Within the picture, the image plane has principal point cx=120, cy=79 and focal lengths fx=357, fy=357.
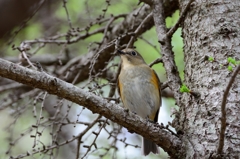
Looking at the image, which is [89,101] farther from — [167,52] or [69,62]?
[69,62]

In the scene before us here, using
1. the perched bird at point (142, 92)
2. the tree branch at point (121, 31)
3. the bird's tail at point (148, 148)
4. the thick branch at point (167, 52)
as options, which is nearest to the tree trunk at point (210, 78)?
the thick branch at point (167, 52)

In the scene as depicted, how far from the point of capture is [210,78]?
3.16 metres

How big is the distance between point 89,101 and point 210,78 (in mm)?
1141

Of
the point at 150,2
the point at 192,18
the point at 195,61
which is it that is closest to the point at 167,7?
the point at 150,2

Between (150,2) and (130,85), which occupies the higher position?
(150,2)

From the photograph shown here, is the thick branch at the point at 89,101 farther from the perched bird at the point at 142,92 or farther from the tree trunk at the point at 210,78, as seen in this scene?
the perched bird at the point at 142,92

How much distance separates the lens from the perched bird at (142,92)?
4711mm

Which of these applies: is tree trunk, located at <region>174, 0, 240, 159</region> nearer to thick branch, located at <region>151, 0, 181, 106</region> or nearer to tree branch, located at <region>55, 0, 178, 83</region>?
thick branch, located at <region>151, 0, 181, 106</region>

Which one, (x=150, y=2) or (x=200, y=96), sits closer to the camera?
(x=200, y=96)

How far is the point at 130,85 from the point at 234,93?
6.66 feet

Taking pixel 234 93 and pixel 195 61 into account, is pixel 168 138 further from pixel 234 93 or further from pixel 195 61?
pixel 195 61

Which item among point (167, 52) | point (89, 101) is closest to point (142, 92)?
point (167, 52)

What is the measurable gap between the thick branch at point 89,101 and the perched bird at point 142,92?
1.63m

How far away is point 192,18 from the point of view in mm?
3707
